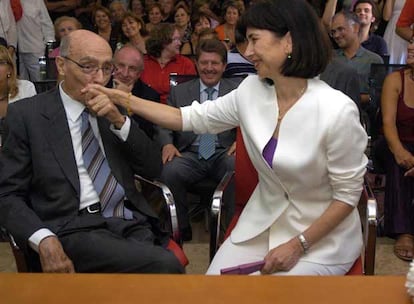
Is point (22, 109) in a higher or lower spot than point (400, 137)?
higher

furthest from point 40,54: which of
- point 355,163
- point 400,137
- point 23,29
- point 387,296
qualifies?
point 387,296

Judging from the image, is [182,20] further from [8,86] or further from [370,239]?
[370,239]

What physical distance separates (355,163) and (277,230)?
338mm

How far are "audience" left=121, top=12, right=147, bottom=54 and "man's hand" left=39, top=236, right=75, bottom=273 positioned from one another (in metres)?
3.69

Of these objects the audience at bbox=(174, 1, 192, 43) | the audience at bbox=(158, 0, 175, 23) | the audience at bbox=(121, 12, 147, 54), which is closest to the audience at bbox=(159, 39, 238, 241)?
the audience at bbox=(121, 12, 147, 54)

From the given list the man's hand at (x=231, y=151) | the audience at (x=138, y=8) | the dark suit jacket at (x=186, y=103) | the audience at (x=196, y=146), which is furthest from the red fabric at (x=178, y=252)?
the audience at (x=138, y=8)

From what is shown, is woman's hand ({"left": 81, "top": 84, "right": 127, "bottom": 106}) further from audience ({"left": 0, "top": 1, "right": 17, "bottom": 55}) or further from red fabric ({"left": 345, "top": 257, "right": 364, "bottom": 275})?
audience ({"left": 0, "top": 1, "right": 17, "bottom": 55})

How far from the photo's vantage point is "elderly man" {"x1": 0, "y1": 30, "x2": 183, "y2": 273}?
2.11 m

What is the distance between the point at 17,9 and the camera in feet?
18.8

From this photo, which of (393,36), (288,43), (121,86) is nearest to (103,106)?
(288,43)

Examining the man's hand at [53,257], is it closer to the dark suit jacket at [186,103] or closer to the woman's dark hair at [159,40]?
the dark suit jacket at [186,103]

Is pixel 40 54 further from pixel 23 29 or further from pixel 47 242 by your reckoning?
pixel 47 242

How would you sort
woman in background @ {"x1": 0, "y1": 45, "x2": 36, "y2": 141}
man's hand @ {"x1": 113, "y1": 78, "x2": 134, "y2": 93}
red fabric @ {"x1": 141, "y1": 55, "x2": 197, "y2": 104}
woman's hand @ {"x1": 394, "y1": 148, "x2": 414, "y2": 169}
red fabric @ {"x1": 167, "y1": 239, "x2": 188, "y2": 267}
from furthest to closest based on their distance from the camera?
1. red fabric @ {"x1": 141, "y1": 55, "x2": 197, "y2": 104}
2. woman in background @ {"x1": 0, "y1": 45, "x2": 36, "y2": 141}
3. woman's hand @ {"x1": 394, "y1": 148, "x2": 414, "y2": 169}
4. man's hand @ {"x1": 113, "y1": 78, "x2": 134, "y2": 93}
5. red fabric @ {"x1": 167, "y1": 239, "x2": 188, "y2": 267}

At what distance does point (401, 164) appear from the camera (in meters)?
3.28
